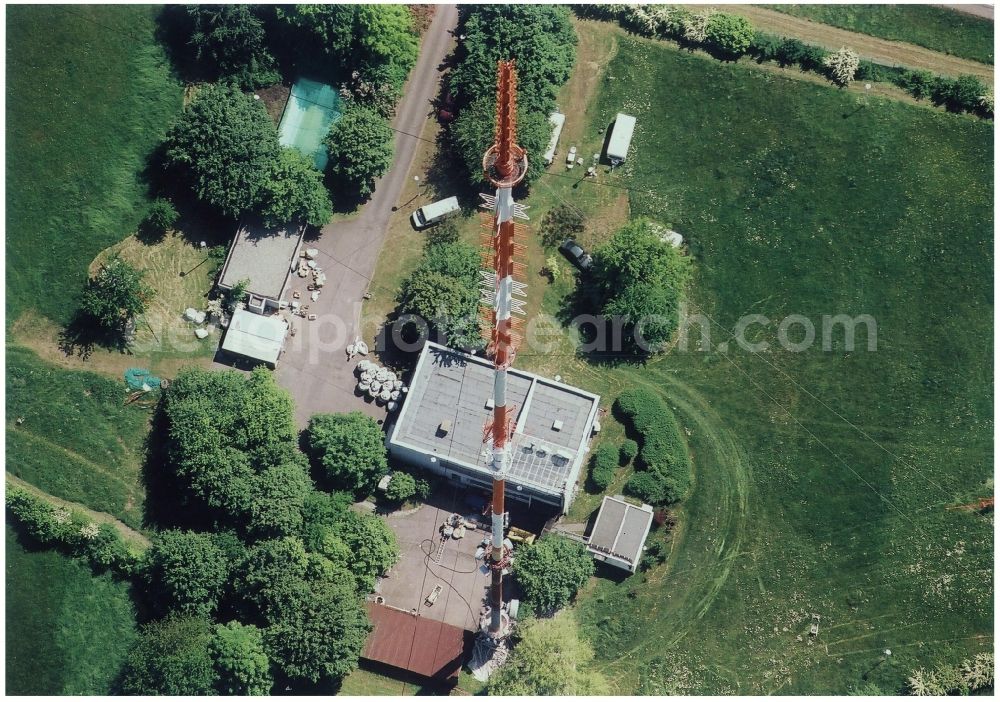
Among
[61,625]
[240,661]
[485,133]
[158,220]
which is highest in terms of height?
[485,133]

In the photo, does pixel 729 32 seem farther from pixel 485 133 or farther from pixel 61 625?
pixel 61 625

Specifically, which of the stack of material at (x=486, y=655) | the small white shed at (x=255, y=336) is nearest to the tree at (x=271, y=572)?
the stack of material at (x=486, y=655)

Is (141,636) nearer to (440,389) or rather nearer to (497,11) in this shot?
(440,389)

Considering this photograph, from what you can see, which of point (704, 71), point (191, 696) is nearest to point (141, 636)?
point (191, 696)

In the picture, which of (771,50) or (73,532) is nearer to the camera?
(73,532)

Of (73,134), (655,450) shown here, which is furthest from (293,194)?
(655,450)

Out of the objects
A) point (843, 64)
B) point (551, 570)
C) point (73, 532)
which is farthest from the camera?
point (843, 64)

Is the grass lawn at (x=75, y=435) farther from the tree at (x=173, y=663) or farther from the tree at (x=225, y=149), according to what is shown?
the tree at (x=225, y=149)
